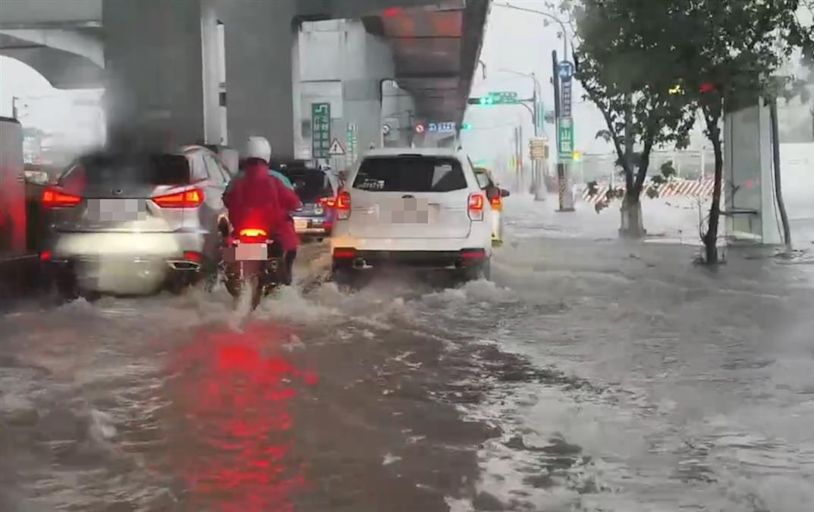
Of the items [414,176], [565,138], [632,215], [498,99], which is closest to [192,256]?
[414,176]

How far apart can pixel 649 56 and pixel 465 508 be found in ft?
38.1

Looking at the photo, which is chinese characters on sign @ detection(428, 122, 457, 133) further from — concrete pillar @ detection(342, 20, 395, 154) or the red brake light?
the red brake light

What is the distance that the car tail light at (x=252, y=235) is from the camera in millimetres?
10539

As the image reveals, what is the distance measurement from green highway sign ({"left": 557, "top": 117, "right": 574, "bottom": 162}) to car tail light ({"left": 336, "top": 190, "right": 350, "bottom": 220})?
30033 millimetres

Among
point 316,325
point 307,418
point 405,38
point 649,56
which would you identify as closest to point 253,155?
point 316,325

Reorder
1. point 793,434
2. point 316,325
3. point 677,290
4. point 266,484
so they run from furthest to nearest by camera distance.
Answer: point 677,290, point 316,325, point 793,434, point 266,484

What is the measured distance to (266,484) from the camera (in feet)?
17.6

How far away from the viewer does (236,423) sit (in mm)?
6613

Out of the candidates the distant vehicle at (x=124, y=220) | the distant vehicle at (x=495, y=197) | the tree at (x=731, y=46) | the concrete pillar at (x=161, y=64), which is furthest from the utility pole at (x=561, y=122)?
the distant vehicle at (x=124, y=220)

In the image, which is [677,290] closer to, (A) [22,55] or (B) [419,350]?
(B) [419,350]

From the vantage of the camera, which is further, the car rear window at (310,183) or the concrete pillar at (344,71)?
the concrete pillar at (344,71)

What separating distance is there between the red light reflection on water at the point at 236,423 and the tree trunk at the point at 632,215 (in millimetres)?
15233

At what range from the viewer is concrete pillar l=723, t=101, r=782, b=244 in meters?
19.3

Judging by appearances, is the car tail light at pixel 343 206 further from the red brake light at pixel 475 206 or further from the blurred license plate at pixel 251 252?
the blurred license plate at pixel 251 252
